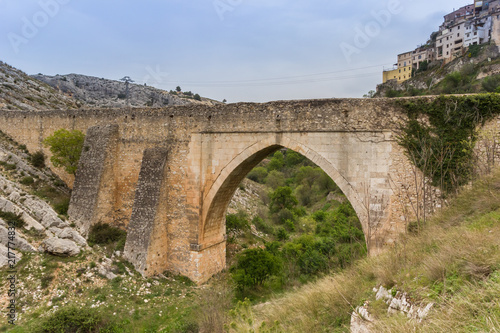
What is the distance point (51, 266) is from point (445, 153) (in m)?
11.1

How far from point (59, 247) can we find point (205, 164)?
17.3ft

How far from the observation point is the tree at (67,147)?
14.7 meters

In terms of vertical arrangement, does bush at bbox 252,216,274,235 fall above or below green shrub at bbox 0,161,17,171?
below

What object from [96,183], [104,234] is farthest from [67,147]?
[104,234]

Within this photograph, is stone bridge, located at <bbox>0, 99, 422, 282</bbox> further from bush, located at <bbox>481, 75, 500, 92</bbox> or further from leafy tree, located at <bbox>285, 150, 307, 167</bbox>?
bush, located at <bbox>481, 75, 500, 92</bbox>

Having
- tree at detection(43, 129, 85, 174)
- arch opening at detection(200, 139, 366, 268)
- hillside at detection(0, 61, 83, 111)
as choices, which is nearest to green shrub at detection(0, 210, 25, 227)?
tree at detection(43, 129, 85, 174)

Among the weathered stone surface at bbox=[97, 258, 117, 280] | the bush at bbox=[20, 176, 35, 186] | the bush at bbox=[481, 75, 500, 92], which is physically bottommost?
the weathered stone surface at bbox=[97, 258, 117, 280]

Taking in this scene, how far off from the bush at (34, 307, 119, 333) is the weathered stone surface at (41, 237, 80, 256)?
2.73m

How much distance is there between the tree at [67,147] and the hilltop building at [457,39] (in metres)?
57.8

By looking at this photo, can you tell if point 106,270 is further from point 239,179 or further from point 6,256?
point 239,179

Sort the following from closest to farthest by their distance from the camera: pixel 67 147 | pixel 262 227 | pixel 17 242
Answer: pixel 17 242
pixel 67 147
pixel 262 227

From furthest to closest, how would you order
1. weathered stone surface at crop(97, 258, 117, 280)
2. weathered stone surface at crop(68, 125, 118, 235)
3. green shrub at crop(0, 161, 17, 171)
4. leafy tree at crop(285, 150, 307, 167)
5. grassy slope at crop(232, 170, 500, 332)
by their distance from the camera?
1. leafy tree at crop(285, 150, 307, 167)
2. green shrub at crop(0, 161, 17, 171)
3. weathered stone surface at crop(68, 125, 118, 235)
4. weathered stone surface at crop(97, 258, 117, 280)
5. grassy slope at crop(232, 170, 500, 332)

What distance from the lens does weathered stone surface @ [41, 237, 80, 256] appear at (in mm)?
10492

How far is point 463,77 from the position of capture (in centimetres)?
4050
